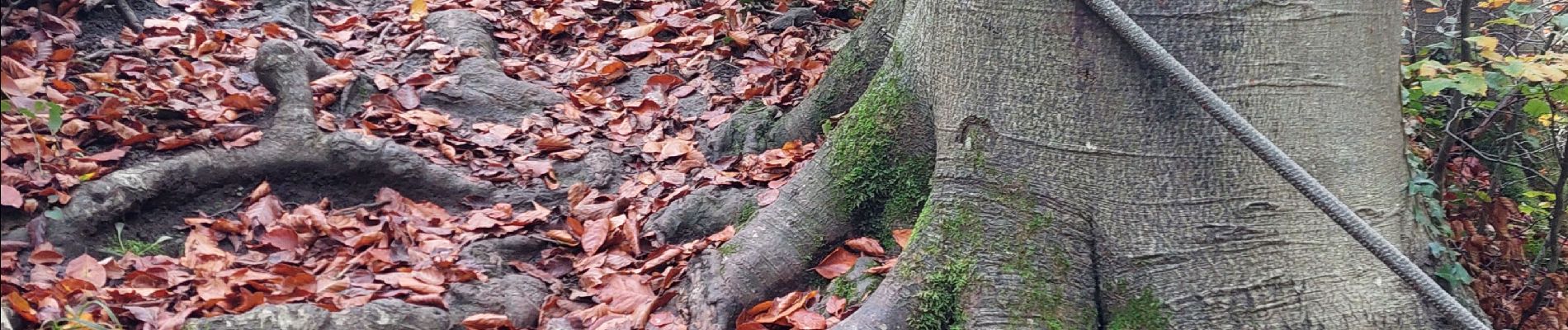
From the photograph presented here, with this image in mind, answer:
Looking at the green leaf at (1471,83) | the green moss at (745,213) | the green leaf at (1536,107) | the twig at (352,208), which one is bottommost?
the twig at (352,208)

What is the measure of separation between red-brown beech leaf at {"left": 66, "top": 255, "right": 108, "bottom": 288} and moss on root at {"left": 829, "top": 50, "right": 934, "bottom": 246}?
2016mm

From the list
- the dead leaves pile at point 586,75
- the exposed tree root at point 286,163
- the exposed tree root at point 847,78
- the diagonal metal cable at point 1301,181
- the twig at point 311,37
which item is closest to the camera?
the diagonal metal cable at point 1301,181

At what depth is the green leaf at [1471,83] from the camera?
2.74 m

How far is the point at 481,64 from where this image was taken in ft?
15.4

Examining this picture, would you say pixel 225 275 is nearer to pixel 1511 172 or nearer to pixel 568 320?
pixel 568 320

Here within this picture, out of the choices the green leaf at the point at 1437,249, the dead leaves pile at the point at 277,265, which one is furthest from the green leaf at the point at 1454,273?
the dead leaves pile at the point at 277,265

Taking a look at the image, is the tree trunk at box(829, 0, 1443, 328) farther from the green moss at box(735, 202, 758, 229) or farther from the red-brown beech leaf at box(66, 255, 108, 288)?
the red-brown beech leaf at box(66, 255, 108, 288)

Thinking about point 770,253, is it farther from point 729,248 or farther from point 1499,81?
point 1499,81

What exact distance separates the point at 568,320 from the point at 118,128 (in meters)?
1.78

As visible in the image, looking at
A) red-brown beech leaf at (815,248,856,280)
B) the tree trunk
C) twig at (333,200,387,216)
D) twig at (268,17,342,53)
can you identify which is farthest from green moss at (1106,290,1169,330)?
twig at (268,17,342,53)

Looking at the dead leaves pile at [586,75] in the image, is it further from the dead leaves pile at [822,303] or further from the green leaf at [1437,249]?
the green leaf at [1437,249]

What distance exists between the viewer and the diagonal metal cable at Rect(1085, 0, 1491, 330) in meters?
2.07

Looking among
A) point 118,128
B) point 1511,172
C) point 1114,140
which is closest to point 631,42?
point 118,128

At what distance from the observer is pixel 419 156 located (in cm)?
388
